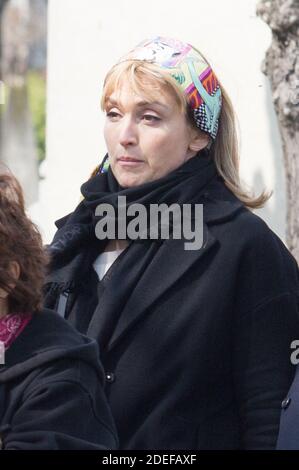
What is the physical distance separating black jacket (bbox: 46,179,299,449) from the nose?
28cm

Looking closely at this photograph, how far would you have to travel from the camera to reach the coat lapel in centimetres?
306

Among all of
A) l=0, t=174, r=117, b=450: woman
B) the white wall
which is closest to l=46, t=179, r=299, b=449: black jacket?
l=0, t=174, r=117, b=450: woman

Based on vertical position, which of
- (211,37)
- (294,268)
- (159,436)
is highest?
(211,37)

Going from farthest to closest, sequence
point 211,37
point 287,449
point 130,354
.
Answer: point 211,37 < point 130,354 < point 287,449

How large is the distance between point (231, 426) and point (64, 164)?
2562mm

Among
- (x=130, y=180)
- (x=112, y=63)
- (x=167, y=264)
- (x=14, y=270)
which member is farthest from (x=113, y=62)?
(x=14, y=270)

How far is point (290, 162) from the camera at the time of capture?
14.0 feet

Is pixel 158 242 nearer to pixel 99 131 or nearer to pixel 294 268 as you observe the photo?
pixel 294 268

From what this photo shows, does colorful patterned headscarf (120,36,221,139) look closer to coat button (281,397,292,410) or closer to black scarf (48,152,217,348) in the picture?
black scarf (48,152,217,348)

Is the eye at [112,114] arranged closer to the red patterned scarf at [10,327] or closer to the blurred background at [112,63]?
the red patterned scarf at [10,327]

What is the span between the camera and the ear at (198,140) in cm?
328

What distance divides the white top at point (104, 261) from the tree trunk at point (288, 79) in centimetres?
115

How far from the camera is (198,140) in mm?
3295

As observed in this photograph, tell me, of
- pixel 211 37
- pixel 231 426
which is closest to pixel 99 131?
pixel 211 37
